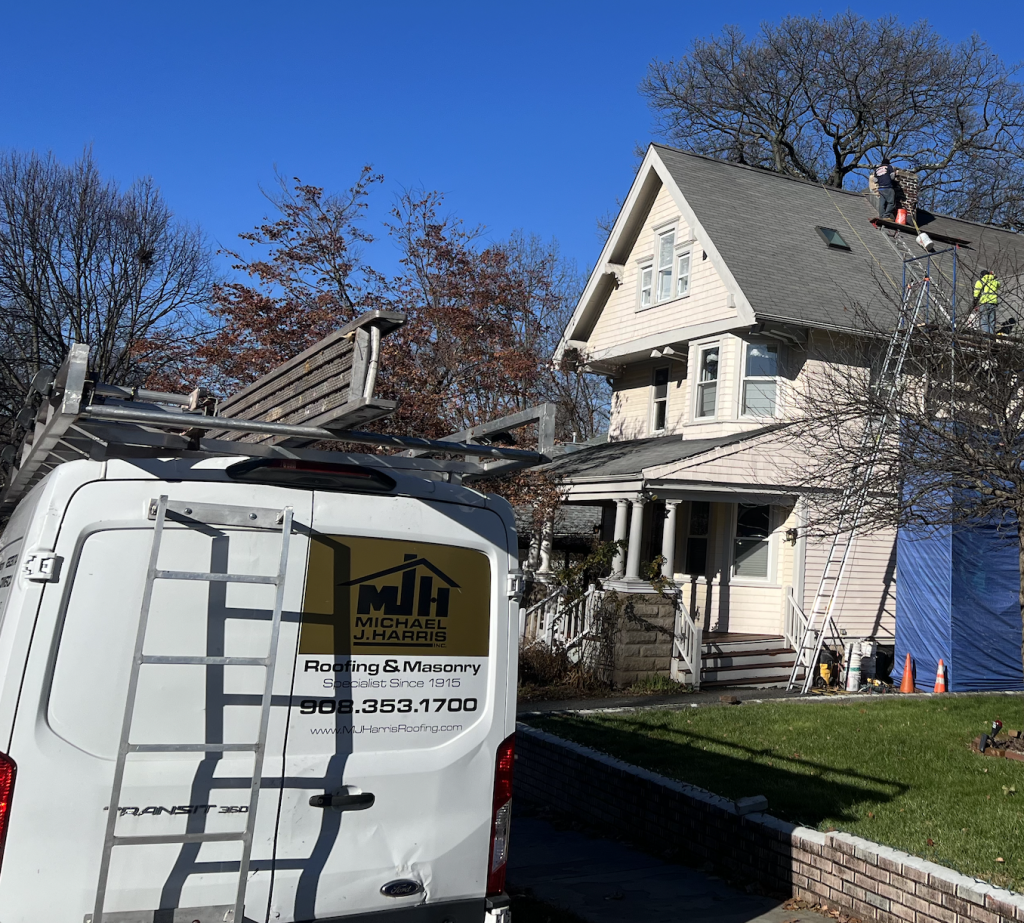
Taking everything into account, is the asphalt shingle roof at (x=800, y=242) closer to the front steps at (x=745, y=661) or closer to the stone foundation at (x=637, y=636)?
the front steps at (x=745, y=661)

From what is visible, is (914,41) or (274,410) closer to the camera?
(274,410)

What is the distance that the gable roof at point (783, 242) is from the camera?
17766 millimetres

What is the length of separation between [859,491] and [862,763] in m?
3.21

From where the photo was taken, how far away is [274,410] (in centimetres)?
494

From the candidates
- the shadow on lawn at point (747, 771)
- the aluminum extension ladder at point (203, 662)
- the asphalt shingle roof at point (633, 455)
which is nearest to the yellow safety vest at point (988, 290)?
the asphalt shingle roof at point (633, 455)

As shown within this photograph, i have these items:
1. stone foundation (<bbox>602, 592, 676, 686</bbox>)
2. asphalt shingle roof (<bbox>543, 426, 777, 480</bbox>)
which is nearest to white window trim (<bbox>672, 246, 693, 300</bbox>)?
asphalt shingle roof (<bbox>543, 426, 777, 480</bbox>)

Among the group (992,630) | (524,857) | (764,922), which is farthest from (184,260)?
(764,922)

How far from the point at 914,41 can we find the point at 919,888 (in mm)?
37577

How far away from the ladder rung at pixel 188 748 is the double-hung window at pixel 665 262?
17315mm

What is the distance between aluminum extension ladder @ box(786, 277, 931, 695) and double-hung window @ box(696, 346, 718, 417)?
3.33m

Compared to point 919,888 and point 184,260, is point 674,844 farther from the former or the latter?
point 184,260

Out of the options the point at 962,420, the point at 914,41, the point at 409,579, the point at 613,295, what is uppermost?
the point at 914,41

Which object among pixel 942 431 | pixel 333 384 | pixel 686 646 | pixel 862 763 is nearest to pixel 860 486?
pixel 942 431

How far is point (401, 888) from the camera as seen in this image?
412cm
